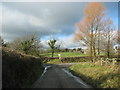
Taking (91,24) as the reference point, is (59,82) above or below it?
below

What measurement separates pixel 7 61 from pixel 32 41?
35.3 m

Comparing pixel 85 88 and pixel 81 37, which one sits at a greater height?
pixel 81 37

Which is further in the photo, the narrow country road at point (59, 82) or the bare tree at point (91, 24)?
the bare tree at point (91, 24)

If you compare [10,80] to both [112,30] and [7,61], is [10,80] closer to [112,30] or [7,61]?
[7,61]

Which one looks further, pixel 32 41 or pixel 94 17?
pixel 32 41

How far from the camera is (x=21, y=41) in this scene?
42375mm

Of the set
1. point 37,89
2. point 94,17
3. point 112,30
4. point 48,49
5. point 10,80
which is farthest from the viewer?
point 48,49

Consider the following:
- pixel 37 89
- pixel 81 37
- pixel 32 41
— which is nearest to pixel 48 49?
pixel 32 41

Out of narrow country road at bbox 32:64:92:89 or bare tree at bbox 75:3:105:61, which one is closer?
narrow country road at bbox 32:64:92:89

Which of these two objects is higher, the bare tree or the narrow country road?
the bare tree

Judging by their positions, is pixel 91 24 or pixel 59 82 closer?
pixel 59 82

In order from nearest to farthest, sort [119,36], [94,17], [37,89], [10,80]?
[10,80]
[37,89]
[94,17]
[119,36]

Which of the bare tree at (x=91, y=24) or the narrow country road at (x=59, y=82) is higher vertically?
the bare tree at (x=91, y=24)

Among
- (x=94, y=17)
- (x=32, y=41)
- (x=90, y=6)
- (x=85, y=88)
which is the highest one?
(x=90, y=6)
